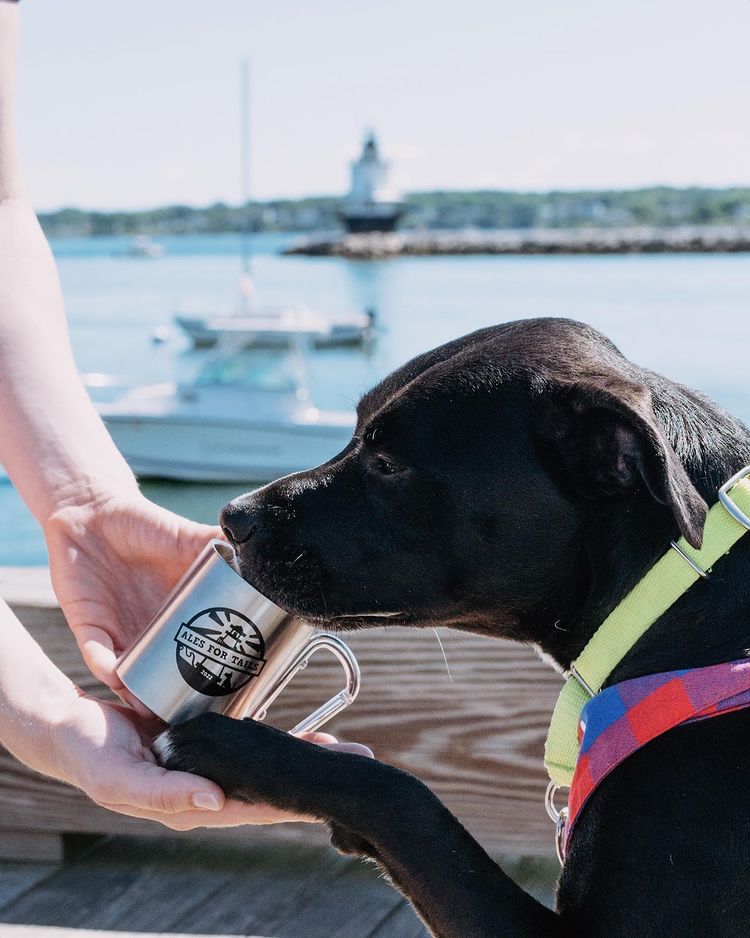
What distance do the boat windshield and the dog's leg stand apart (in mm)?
12937

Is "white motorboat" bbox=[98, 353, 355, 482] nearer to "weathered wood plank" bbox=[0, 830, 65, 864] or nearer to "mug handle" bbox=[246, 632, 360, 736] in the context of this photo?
"weathered wood plank" bbox=[0, 830, 65, 864]

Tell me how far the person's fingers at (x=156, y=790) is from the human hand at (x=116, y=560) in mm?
384

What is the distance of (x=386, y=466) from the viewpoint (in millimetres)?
2229

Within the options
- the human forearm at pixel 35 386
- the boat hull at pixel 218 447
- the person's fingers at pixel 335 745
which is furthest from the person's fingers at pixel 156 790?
the boat hull at pixel 218 447

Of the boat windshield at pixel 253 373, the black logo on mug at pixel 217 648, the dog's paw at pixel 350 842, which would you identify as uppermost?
the black logo on mug at pixel 217 648

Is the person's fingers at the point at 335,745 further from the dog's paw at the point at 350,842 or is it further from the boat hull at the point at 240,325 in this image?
the boat hull at the point at 240,325

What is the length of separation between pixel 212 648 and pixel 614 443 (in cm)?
77

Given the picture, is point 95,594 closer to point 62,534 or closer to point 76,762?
point 62,534

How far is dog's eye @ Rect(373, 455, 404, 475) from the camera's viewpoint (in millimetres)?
2211

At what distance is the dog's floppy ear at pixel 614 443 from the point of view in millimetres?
1765

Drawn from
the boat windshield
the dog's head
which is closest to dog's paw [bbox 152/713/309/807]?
the dog's head

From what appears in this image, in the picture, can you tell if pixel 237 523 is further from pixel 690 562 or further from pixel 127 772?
pixel 690 562

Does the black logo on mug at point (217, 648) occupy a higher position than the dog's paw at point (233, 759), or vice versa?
the black logo on mug at point (217, 648)

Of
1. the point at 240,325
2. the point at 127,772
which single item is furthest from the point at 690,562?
the point at 240,325
